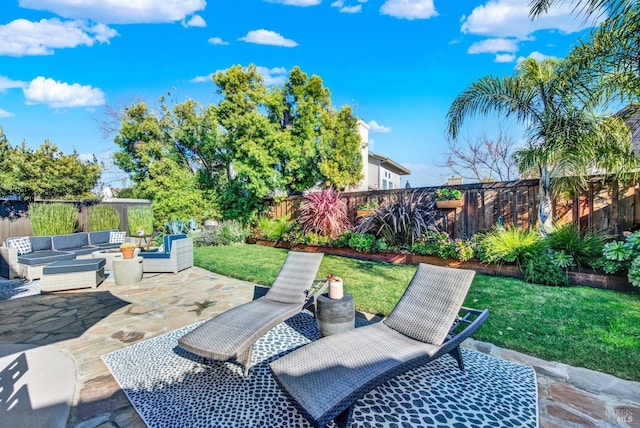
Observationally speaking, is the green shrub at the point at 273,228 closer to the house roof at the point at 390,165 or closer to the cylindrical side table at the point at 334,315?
the house roof at the point at 390,165

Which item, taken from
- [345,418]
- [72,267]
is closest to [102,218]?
[72,267]

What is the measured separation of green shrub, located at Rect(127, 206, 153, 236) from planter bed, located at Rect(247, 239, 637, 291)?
6.14m

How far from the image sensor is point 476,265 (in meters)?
6.48

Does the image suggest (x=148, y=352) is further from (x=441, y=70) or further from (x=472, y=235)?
(x=441, y=70)

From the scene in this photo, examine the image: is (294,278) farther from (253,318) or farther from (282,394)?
(282,394)

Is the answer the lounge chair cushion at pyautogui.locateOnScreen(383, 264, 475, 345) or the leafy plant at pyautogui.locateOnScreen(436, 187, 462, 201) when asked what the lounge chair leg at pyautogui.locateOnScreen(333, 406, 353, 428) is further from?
the leafy plant at pyautogui.locateOnScreen(436, 187, 462, 201)

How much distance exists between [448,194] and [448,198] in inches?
4.2

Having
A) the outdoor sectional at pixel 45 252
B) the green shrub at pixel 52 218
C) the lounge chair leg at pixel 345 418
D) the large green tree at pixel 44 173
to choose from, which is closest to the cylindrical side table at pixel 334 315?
the lounge chair leg at pixel 345 418

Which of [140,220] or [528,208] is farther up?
[528,208]

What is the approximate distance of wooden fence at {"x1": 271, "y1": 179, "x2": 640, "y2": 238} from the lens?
571 cm

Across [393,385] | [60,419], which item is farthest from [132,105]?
[393,385]

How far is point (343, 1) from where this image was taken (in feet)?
30.6

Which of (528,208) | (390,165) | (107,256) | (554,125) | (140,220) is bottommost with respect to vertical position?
(107,256)

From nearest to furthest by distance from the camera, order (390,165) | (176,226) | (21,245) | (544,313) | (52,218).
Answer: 1. (544,313)
2. (21,245)
3. (52,218)
4. (176,226)
5. (390,165)
